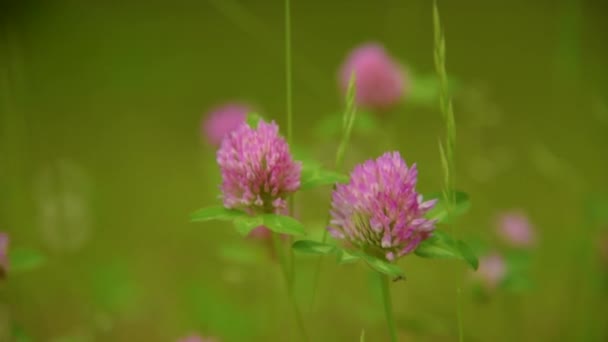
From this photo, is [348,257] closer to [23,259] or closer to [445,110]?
[445,110]

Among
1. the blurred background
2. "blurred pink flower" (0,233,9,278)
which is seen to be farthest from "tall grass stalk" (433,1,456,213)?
"blurred pink flower" (0,233,9,278)

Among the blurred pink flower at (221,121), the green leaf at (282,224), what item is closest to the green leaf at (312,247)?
the green leaf at (282,224)

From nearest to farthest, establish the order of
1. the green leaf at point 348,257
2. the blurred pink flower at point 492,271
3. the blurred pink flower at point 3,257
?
1. the green leaf at point 348,257
2. the blurred pink flower at point 3,257
3. the blurred pink flower at point 492,271

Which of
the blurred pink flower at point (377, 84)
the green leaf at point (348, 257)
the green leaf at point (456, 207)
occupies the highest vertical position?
the blurred pink flower at point (377, 84)

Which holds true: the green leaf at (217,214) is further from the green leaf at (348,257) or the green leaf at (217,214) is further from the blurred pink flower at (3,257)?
the blurred pink flower at (3,257)

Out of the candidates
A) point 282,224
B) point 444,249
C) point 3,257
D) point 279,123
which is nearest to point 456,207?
point 444,249

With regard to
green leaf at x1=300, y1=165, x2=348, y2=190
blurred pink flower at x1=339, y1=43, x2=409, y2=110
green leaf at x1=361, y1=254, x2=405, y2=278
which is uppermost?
blurred pink flower at x1=339, y1=43, x2=409, y2=110

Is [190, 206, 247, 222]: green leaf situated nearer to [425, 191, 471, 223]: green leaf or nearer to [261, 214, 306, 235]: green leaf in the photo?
[261, 214, 306, 235]: green leaf

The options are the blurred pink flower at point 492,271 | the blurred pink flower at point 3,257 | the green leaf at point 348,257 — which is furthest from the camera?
the blurred pink flower at point 492,271
